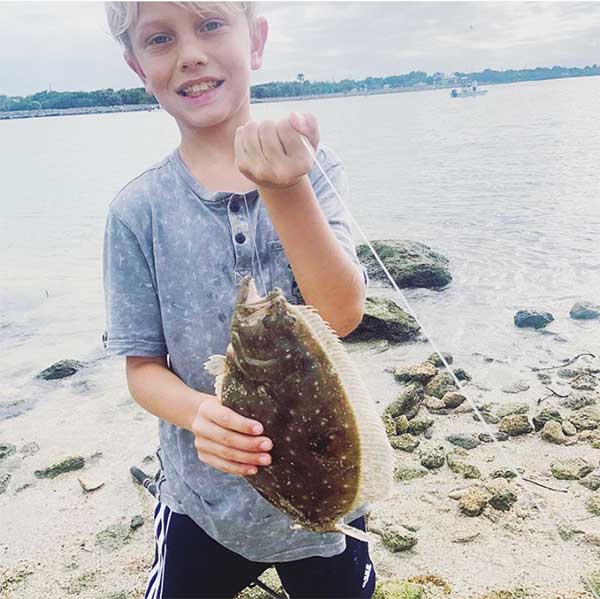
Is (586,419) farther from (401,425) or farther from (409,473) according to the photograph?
(409,473)

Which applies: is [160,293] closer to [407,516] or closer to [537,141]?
[407,516]

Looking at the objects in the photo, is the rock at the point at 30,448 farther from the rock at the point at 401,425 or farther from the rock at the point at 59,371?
the rock at the point at 401,425

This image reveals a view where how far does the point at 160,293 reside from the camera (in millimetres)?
2746

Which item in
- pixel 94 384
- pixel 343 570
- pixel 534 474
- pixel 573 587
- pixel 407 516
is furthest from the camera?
pixel 94 384

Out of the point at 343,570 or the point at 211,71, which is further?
the point at 343,570

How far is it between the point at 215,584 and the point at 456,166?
29407 mm

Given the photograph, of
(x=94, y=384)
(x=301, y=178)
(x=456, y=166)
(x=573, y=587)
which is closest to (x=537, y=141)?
(x=456, y=166)

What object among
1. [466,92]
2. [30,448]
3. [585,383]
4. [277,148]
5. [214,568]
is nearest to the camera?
[277,148]

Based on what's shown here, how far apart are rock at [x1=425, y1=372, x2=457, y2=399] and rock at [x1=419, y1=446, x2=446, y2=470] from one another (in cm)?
127

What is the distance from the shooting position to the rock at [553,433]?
6334mm

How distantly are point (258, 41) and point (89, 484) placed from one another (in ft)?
16.3

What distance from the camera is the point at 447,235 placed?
17203mm

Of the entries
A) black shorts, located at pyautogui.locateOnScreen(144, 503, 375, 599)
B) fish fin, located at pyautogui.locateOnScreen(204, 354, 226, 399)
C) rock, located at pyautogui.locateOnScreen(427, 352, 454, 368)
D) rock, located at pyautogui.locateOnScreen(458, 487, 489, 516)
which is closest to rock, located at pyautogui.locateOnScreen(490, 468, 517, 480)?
rock, located at pyautogui.locateOnScreen(458, 487, 489, 516)

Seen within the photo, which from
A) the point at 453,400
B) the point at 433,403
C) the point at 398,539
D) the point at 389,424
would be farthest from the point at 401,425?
the point at 398,539
